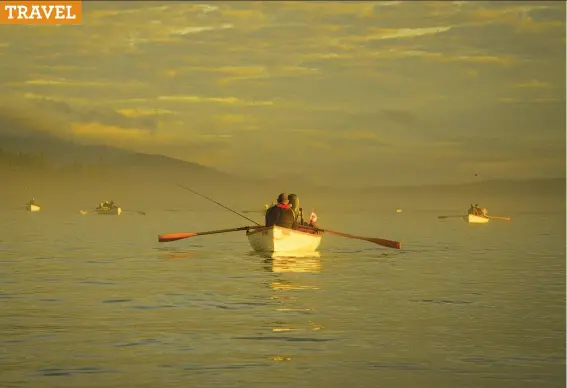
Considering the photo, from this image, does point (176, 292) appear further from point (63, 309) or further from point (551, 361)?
point (551, 361)

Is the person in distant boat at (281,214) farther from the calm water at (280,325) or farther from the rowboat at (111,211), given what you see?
the rowboat at (111,211)

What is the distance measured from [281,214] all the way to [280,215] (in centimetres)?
7

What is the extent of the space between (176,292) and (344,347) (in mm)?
12198

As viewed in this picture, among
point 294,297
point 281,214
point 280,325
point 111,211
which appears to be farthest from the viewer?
point 111,211

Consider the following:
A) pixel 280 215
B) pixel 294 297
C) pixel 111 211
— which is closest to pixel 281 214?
pixel 280 215

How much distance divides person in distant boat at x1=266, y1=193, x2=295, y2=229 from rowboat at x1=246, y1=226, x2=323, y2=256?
523mm

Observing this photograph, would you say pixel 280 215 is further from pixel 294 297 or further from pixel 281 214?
pixel 294 297

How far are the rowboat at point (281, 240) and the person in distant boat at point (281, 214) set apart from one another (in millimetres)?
523

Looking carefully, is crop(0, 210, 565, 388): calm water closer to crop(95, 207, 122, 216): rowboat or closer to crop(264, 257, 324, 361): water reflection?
crop(264, 257, 324, 361): water reflection

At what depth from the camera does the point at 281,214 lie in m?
46.0

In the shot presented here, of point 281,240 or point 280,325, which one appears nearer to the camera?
point 280,325

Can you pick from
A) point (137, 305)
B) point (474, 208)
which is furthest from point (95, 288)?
point (474, 208)

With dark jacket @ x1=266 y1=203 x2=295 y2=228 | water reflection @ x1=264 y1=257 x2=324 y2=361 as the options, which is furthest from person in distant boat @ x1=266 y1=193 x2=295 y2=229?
water reflection @ x1=264 y1=257 x2=324 y2=361

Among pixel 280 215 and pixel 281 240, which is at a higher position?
pixel 280 215
